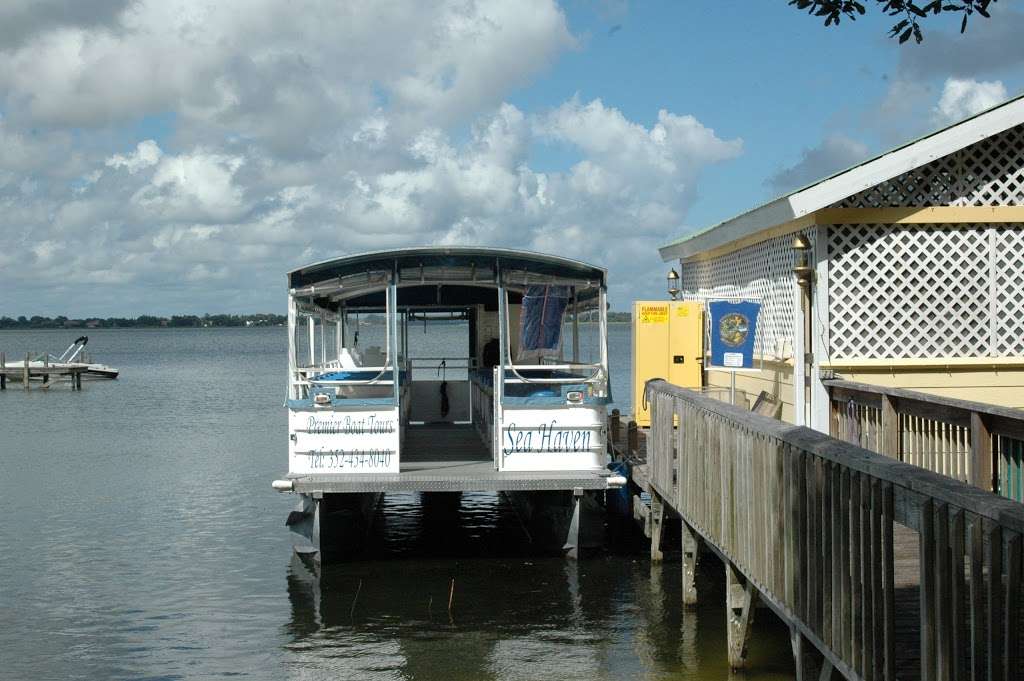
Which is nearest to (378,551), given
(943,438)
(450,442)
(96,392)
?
(450,442)

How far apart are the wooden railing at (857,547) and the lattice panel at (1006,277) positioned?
15.8ft

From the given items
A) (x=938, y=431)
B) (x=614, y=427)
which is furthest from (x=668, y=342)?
(x=938, y=431)

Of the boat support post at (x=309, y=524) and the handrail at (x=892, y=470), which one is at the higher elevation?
the handrail at (x=892, y=470)

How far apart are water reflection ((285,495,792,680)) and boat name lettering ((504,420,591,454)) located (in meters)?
1.55

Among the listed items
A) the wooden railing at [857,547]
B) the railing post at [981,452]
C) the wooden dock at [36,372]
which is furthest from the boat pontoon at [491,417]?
the wooden dock at [36,372]

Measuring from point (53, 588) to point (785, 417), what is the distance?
30.1 feet

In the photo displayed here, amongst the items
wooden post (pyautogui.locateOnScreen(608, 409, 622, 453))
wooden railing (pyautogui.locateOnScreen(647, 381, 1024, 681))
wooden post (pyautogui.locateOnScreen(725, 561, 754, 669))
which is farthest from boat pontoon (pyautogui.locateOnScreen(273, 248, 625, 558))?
wooden post (pyautogui.locateOnScreen(725, 561, 754, 669))

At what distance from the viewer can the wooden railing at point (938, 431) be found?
8406 millimetres

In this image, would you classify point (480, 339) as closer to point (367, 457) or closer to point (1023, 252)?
point (367, 457)

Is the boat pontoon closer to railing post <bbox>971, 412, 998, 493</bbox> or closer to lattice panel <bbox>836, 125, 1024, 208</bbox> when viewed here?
lattice panel <bbox>836, 125, 1024, 208</bbox>

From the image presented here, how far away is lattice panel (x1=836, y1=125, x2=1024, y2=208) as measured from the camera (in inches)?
544

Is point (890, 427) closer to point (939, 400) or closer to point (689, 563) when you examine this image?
point (939, 400)

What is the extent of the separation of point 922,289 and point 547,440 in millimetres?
4575

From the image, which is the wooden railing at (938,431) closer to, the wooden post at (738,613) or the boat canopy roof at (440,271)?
the wooden post at (738,613)
